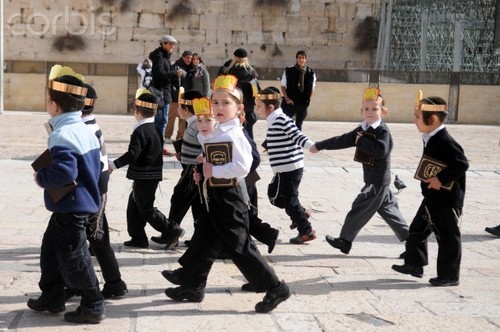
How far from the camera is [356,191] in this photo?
34.2ft

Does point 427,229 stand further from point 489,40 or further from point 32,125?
point 489,40

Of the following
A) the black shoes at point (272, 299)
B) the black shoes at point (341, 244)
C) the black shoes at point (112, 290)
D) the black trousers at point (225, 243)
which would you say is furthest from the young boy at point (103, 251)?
the black shoes at point (341, 244)

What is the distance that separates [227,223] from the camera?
537 cm

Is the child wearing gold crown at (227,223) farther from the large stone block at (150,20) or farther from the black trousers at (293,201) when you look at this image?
the large stone block at (150,20)

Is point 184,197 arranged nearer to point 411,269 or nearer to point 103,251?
point 103,251

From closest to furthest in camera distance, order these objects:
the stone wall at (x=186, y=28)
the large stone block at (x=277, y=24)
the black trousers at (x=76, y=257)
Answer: the black trousers at (x=76, y=257) → the stone wall at (x=186, y=28) → the large stone block at (x=277, y=24)

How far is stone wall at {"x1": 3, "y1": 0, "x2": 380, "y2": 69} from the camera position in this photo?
25.8m

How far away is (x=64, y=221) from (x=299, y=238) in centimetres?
285

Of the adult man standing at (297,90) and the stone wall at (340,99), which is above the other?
the adult man standing at (297,90)

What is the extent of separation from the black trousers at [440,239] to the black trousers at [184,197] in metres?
1.77

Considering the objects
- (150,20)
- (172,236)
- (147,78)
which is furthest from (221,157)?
(150,20)

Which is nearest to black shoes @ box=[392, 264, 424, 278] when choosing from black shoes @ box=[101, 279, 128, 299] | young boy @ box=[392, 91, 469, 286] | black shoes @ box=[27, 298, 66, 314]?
young boy @ box=[392, 91, 469, 286]

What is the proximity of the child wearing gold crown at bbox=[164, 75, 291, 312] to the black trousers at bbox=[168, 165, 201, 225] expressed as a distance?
1.63m

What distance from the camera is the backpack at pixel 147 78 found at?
13.6 m
